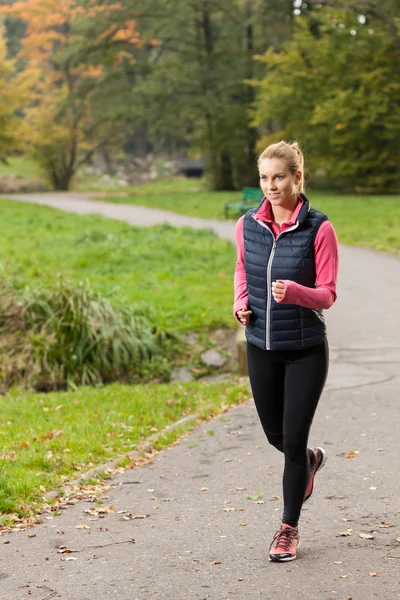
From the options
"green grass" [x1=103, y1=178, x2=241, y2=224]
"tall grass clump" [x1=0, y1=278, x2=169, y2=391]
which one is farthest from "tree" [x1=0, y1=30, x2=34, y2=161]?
"tall grass clump" [x1=0, y1=278, x2=169, y2=391]

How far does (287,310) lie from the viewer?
4.79 m

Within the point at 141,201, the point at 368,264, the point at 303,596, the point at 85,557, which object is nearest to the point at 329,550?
the point at 303,596

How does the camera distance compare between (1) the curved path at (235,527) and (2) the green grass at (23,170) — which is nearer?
(1) the curved path at (235,527)

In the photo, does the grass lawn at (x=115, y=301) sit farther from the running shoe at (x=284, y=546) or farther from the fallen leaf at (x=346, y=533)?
the fallen leaf at (x=346, y=533)

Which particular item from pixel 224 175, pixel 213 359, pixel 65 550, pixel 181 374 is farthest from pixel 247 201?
pixel 65 550

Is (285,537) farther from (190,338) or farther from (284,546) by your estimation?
(190,338)

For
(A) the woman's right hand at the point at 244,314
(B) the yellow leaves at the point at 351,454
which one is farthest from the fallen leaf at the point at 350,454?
(A) the woman's right hand at the point at 244,314

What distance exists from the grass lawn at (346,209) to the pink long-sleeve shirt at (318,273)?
1438 centimetres

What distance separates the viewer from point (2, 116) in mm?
40969

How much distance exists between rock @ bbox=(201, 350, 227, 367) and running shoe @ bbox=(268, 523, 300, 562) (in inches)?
258

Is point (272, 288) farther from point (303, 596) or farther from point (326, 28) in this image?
point (326, 28)

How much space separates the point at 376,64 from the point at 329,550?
32550 millimetres

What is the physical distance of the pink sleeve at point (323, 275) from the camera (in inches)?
182

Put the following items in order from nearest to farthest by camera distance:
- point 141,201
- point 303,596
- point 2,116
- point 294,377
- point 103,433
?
1. point 303,596
2. point 294,377
3. point 103,433
4. point 141,201
5. point 2,116
